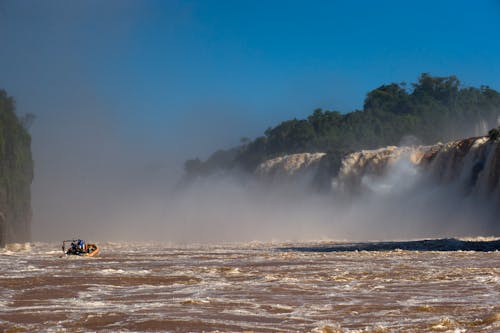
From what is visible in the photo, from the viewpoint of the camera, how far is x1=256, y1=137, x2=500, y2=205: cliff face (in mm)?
44031

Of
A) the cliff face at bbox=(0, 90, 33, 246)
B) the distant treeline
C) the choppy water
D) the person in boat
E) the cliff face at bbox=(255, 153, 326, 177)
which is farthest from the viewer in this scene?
the distant treeline

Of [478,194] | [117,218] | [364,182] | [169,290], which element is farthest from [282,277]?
[117,218]

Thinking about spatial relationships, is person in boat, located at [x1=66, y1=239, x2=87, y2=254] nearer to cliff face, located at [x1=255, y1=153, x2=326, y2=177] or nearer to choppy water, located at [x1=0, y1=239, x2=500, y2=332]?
choppy water, located at [x1=0, y1=239, x2=500, y2=332]

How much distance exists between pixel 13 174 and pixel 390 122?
173ft

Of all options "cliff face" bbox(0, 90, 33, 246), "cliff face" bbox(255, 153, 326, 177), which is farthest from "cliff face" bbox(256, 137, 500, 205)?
"cliff face" bbox(0, 90, 33, 246)

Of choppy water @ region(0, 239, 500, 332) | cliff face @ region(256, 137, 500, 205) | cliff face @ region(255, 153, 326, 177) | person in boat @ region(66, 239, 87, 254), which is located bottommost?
choppy water @ region(0, 239, 500, 332)

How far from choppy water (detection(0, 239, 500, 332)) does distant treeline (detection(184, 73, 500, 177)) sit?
7213 centimetres

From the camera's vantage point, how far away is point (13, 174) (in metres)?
62.0

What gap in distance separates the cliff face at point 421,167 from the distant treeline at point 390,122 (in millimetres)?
23784

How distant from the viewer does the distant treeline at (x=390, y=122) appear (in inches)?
3824

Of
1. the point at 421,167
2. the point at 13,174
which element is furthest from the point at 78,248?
the point at 13,174

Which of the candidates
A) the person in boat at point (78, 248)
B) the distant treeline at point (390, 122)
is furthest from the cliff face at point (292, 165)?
the person in boat at point (78, 248)

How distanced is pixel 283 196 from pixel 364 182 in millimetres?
12542

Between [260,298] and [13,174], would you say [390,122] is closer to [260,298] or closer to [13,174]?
[13,174]
